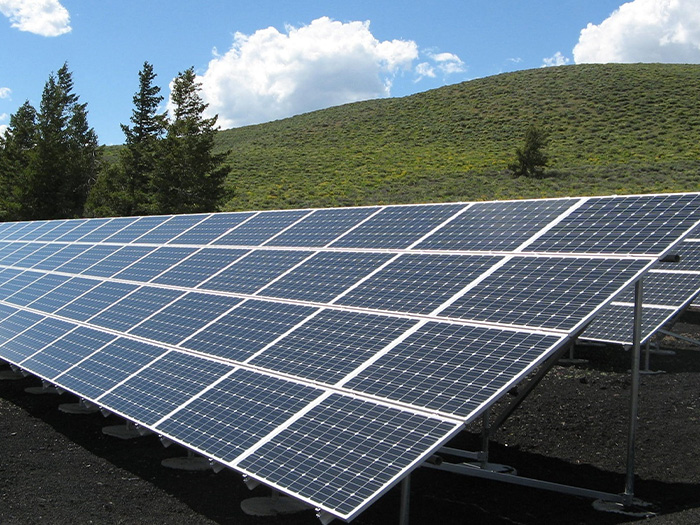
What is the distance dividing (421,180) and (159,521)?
180 ft

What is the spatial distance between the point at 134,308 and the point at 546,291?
7583 millimetres

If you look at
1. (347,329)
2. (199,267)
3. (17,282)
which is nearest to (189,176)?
(17,282)

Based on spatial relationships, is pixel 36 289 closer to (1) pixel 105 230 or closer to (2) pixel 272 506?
(1) pixel 105 230

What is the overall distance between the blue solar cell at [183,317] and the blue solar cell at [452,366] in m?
3.86

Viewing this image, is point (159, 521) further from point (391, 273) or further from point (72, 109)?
point (72, 109)

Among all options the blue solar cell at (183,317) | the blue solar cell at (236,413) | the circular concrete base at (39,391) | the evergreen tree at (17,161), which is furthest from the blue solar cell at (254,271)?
the evergreen tree at (17,161)

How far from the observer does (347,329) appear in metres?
8.60

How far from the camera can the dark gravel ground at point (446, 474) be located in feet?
26.6

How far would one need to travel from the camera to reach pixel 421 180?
61.2 metres

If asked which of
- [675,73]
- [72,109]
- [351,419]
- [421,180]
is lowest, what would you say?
[351,419]

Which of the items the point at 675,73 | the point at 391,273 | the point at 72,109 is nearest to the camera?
the point at 391,273

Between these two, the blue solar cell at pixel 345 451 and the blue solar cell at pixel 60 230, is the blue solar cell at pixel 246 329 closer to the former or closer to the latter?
the blue solar cell at pixel 345 451

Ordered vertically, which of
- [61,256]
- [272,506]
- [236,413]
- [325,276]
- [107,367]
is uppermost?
[325,276]

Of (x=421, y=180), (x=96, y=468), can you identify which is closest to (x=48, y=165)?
(x=421, y=180)
